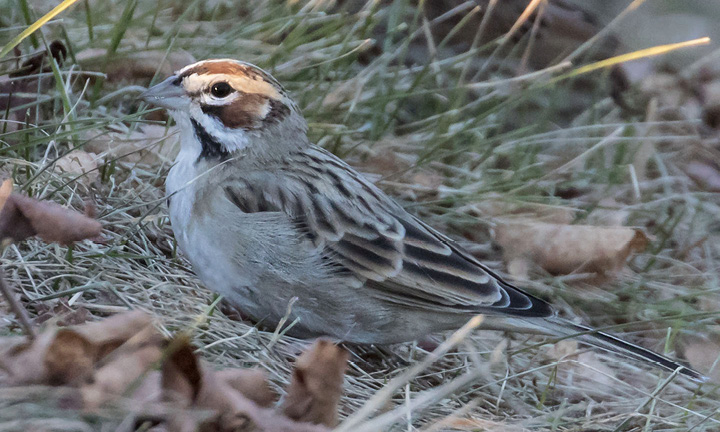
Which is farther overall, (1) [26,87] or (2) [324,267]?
(1) [26,87]

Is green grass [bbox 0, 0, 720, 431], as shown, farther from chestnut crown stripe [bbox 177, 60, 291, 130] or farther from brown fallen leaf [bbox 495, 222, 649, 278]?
chestnut crown stripe [bbox 177, 60, 291, 130]

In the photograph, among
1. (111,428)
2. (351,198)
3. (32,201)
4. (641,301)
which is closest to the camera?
(111,428)

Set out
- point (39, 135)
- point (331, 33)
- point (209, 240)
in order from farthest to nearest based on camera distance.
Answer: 1. point (331, 33)
2. point (39, 135)
3. point (209, 240)

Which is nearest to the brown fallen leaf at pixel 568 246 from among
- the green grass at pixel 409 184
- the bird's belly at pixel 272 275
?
the green grass at pixel 409 184

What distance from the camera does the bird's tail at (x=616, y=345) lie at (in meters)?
3.40

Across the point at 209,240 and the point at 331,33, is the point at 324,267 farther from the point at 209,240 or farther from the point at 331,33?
the point at 331,33

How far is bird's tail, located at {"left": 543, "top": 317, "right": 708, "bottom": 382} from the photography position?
11.1 ft

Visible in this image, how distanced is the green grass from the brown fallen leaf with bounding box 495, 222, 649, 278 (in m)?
0.07

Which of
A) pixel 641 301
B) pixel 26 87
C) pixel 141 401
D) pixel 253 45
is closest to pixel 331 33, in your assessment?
pixel 253 45

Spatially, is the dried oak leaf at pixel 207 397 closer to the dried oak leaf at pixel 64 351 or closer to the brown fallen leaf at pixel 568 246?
the dried oak leaf at pixel 64 351

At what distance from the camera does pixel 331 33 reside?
17.3 ft

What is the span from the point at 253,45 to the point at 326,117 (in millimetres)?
590

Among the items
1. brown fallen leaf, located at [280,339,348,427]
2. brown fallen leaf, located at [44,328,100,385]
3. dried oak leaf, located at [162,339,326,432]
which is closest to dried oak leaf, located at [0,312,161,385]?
brown fallen leaf, located at [44,328,100,385]

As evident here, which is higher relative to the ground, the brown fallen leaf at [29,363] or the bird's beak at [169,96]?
the bird's beak at [169,96]
